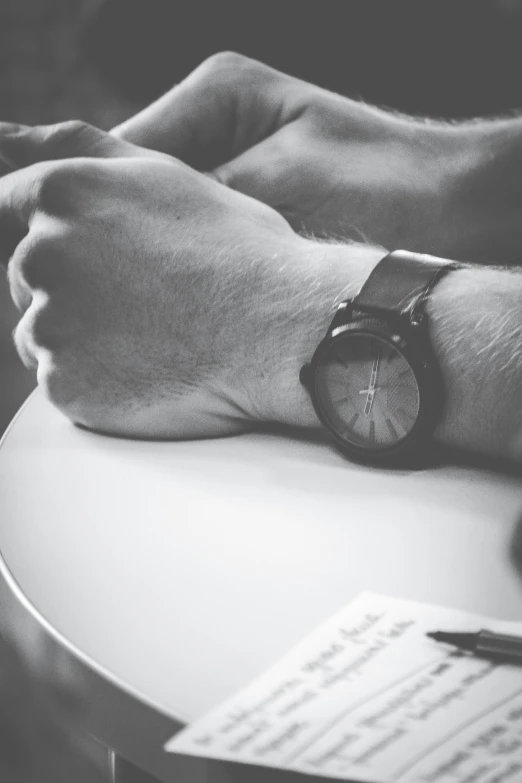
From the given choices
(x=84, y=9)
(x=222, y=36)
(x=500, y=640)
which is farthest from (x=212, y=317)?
(x=84, y=9)

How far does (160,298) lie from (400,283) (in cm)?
24

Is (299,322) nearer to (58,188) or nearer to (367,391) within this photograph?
(367,391)

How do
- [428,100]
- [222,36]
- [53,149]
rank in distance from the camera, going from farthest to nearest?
[222,36] < [428,100] < [53,149]

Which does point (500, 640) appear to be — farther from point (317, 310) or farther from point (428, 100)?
point (428, 100)

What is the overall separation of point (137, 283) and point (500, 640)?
501 millimetres

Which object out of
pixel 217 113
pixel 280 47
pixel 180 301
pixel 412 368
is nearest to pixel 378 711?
pixel 412 368

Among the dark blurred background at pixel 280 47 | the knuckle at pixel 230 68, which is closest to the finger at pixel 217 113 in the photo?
the knuckle at pixel 230 68

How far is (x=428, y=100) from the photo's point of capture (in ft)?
5.86

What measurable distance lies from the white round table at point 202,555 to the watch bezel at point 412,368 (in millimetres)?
19

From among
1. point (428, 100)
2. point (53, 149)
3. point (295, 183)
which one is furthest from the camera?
point (428, 100)

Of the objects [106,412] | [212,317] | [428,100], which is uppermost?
[428,100]

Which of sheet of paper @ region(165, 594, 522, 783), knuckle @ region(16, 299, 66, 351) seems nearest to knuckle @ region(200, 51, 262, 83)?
knuckle @ region(16, 299, 66, 351)

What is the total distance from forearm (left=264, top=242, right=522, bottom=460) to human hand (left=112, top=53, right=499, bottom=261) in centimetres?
35

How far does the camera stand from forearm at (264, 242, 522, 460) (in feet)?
2.35
